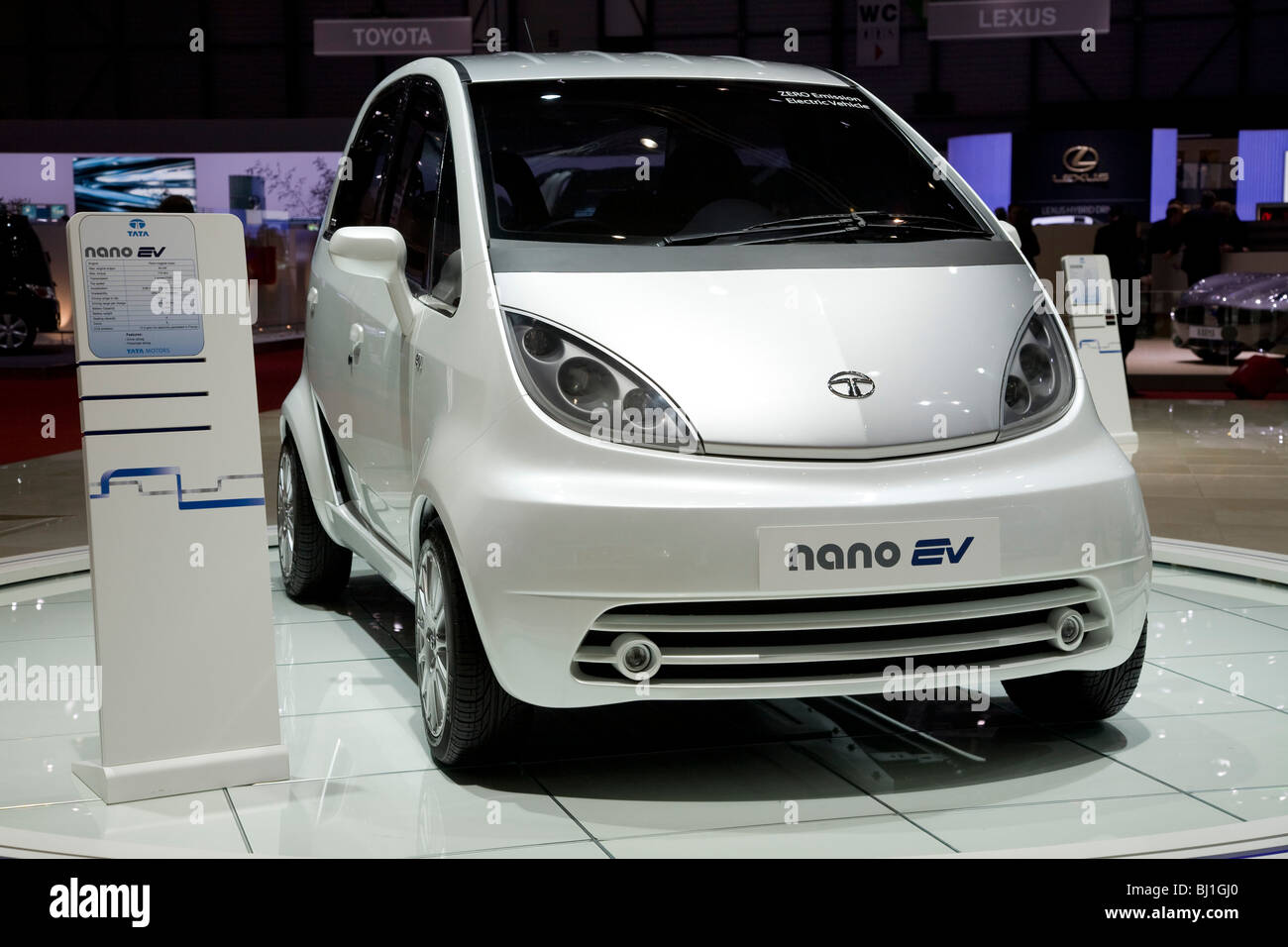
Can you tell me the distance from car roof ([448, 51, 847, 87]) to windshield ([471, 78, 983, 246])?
0.04 metres

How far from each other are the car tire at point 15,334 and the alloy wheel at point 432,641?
524 inches

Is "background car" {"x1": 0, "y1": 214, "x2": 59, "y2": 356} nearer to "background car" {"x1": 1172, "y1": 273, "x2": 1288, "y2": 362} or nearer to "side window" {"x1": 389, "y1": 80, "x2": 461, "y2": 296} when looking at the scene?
"background car" {"x1": 1172, "y1": 273, "x2": 1288, "y2": 362}

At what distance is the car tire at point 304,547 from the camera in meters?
4.77

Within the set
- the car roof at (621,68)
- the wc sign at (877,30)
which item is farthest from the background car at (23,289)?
the car roof at (621,68)

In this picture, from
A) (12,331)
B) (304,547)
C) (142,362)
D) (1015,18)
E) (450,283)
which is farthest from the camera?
(1015,18)

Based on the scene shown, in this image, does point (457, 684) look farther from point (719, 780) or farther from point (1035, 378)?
point (1035, 378)

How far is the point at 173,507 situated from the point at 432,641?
59cm

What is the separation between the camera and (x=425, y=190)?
→ 3758 millimetres

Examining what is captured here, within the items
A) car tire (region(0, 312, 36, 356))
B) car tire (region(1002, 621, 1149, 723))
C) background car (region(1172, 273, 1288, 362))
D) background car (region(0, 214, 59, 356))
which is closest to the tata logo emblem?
background car (region(1172, 273, 1288, 362))

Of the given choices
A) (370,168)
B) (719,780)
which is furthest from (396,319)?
(719,780)

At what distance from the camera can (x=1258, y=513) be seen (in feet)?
23.6

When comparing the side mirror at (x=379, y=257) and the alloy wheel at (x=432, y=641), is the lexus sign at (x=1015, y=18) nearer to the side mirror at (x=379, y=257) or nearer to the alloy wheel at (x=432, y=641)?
the side mirror at (x=379, y=257)
